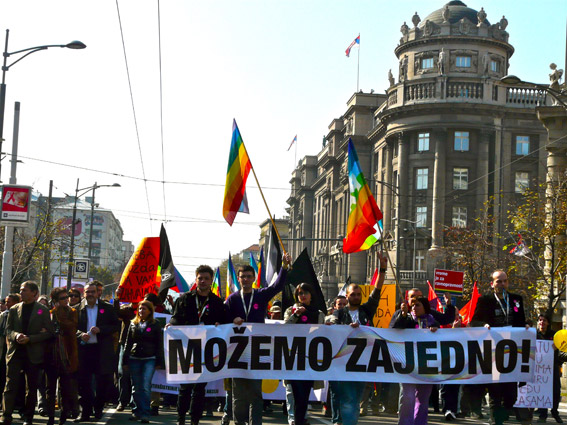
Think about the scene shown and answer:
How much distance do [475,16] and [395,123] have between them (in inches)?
412

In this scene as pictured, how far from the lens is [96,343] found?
1310cm

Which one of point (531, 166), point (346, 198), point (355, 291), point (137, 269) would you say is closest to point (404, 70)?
point (531, 166)

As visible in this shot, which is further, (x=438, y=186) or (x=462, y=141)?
(x=462, y=141)

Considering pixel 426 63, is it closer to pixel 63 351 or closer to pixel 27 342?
pixel 63 351

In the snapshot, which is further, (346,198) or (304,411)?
(346,198)

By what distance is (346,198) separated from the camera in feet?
282

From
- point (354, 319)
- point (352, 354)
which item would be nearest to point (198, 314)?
point (352, 354)

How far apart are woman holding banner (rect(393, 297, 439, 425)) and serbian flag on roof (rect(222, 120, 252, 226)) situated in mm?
2576

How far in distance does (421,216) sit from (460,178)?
138 inches

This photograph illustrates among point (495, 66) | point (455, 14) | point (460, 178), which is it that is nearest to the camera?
point (460, 178)

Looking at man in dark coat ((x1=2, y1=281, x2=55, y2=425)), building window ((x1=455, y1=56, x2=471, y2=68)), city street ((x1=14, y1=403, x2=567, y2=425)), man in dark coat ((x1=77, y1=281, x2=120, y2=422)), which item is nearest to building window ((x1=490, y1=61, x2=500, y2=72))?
building window ((x1=455, y1=56, x2=471, y2=68))

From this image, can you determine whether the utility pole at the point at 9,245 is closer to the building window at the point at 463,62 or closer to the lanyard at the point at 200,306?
the lanyard at the point at 200,306

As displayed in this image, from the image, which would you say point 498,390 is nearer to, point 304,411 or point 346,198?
point 304,411

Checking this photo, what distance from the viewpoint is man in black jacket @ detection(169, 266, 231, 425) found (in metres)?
10.9
